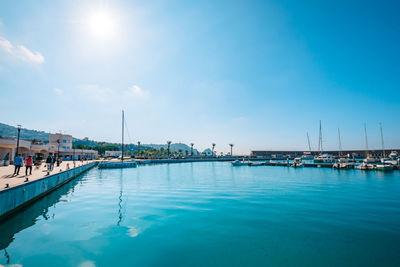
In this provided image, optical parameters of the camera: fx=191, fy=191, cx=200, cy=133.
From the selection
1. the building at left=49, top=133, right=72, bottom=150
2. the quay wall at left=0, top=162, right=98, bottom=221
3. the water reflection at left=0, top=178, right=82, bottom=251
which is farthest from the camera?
the building at left=49, top=133, right=72, bottom=150

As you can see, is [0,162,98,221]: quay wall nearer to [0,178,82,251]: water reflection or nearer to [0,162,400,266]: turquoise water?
[0,178,82,251]: water reflection

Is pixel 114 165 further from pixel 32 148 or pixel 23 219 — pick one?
pixel 23 219

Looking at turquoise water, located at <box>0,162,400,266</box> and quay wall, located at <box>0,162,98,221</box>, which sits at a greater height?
quay wall, located at <box>0,162,98,221</box>

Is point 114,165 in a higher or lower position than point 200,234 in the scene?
higher

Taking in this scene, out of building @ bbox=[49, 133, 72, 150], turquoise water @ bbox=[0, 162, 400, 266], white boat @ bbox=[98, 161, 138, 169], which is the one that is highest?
building @ bbox=[49, 133, 72, 150]

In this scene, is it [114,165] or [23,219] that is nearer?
[23,219]

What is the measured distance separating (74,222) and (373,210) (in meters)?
21.2

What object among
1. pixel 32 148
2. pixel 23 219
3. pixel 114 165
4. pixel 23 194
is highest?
pixel 32 148

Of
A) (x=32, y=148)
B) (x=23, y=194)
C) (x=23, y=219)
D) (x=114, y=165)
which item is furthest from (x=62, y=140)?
(x=23, y=219)

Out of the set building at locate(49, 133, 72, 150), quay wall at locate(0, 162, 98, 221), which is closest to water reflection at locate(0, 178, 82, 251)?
quay wall at locate(0, 162, 98, 221)

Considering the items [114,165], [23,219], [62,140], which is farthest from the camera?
[62,140]

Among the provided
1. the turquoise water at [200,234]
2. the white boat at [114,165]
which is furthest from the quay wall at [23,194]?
the white boat at [114,165]

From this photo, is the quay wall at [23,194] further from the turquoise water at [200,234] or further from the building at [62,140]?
the building at [62,140]

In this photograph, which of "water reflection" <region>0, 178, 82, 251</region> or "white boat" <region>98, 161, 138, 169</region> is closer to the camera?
"water reflection" <region>0, 178, 82, 251</region>
